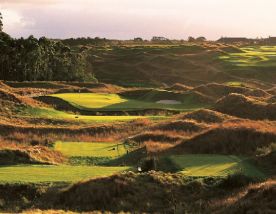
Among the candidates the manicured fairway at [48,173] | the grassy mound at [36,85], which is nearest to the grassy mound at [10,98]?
the grassy mound at [36,85]

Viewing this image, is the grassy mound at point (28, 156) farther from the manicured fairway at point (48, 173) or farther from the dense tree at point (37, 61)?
the dense tree at point (37, 61)

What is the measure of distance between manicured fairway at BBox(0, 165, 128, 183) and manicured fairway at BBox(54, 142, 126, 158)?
5.78 m

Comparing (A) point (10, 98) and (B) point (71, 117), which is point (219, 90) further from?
(A) point (10, 98)

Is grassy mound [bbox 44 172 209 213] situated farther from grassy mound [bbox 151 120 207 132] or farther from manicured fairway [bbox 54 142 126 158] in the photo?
grassy mound [bbox 151 120 207 132]

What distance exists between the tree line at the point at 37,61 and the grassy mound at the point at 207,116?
4143 centimetres

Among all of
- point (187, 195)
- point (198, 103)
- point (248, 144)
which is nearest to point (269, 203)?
point (187, 195)

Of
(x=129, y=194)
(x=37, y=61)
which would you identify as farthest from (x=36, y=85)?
(x=129, y=194)

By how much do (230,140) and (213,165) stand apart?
20.6ft

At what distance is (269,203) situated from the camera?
17.0 meters

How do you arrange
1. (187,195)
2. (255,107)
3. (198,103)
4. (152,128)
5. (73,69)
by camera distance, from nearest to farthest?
(187,195)
(152,128)
(255,107)
(198,103)
(73,69)

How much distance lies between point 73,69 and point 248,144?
2590 inches

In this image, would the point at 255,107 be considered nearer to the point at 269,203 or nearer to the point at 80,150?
the point at 80,150

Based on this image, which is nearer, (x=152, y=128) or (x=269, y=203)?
(x=269, y=203)

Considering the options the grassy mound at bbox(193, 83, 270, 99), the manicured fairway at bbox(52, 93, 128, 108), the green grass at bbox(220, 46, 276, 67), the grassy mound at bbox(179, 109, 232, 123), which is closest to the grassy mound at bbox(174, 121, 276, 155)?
the grassy mound at bbox(179, 109, 232, 123)
